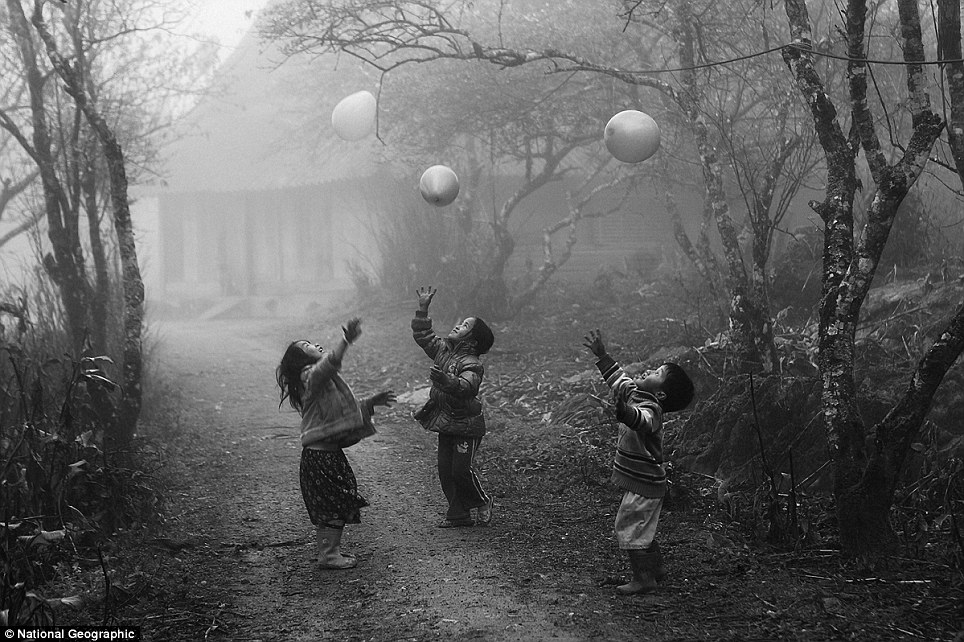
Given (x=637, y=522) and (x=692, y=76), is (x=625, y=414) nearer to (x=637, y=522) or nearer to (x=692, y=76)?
(x=637, y=522)

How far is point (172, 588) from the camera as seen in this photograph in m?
4.72

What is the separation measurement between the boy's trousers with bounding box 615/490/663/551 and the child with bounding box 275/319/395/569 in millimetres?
1656

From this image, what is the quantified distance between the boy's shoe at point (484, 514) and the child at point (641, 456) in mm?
1617

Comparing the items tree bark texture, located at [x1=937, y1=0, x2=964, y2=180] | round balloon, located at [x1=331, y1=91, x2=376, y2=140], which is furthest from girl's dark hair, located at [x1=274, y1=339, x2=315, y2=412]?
round balloon, located at [x1=331, y1=91, x2=376, y2=140]

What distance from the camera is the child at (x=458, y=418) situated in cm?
587

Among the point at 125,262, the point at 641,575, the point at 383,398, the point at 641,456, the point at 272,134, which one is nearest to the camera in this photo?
the point at 641,575

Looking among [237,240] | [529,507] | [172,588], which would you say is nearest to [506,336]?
[529,507]

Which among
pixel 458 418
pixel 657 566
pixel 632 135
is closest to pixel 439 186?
pixel 632 135

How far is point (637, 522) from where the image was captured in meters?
4.40

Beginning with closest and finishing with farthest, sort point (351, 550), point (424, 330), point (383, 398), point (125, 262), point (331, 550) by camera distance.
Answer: point (331, 550)
point (383, 398)
point (351, 550)
point (424, 330)
point (125, 262)

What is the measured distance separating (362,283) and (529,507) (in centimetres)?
1575

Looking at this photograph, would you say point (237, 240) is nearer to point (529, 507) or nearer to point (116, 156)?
point (116, 156)

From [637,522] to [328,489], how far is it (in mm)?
1957

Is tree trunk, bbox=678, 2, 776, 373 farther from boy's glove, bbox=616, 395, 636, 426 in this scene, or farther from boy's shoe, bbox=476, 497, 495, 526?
boy's glove, bbox=616, 395, 636, 426
